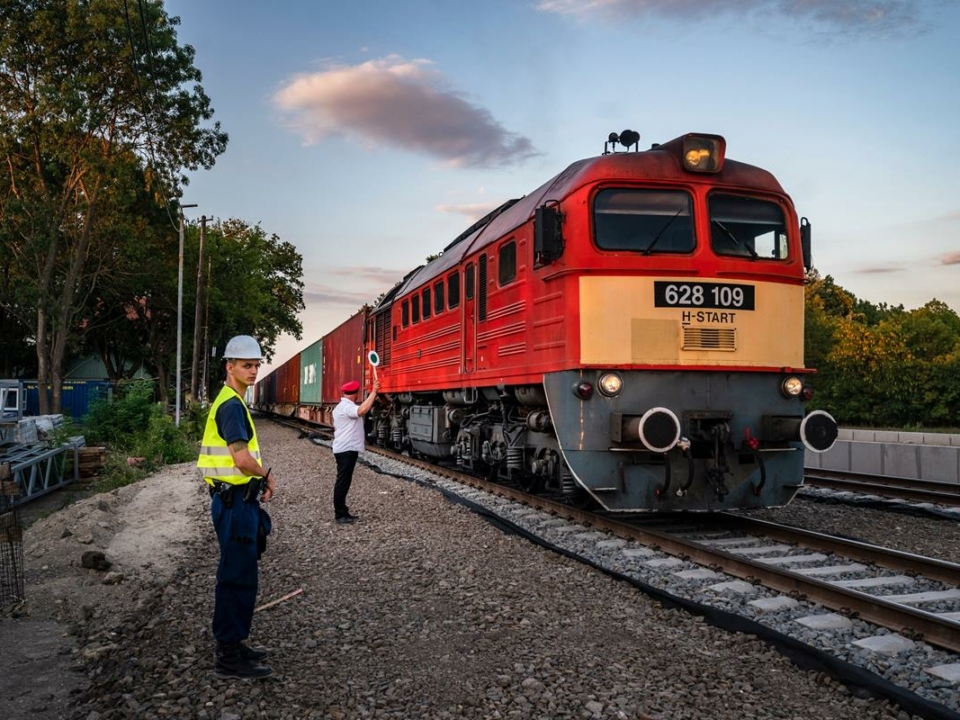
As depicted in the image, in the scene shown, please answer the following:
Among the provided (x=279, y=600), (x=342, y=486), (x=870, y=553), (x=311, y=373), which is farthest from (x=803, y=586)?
(x=311, y=373)

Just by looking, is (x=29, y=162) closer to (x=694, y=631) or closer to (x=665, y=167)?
(x=665, y=167)

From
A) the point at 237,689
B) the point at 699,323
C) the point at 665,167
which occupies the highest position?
the point at 665,167

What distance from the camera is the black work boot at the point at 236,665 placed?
4.50m

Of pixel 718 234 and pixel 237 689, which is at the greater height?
pixel 718 234

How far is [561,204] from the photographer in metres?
8.45

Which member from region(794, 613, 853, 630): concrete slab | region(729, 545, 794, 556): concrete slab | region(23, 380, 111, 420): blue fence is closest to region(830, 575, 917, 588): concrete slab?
region(794, 613, 853, 630): concrete slab

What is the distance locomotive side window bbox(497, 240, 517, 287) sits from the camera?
957cm

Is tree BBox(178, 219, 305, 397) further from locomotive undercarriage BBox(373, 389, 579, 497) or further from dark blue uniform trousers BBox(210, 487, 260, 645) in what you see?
dark blue uniform trousers BBox(210, 487, 260, 645)

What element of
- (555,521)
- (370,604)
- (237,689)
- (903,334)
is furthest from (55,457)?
(903,334)

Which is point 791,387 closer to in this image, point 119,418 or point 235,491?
point 235,491

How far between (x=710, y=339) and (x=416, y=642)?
434 centimetres

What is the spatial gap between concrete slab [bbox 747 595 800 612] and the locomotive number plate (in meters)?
3.03

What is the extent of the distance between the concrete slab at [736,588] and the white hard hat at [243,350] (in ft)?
12.1

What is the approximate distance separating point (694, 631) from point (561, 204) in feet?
15.0
